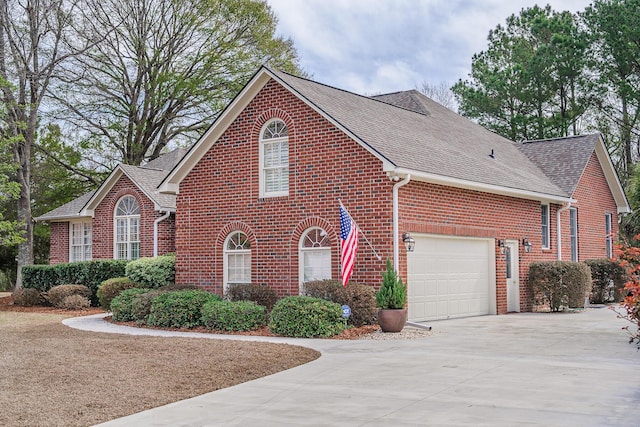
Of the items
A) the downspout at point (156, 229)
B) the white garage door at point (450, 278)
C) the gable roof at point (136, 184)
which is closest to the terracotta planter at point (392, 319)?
the white garage door at point (450, 278)

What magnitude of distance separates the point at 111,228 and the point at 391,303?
14870 millimetres

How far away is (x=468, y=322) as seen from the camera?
18203mm

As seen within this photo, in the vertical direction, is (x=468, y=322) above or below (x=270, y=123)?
below

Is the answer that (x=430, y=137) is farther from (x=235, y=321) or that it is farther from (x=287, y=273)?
(x=235, y=321)

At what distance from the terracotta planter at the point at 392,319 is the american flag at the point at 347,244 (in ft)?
3.83

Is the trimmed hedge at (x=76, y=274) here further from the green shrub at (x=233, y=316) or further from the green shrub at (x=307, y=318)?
the green shrub at (x=307, y=318)

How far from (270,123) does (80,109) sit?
21240mm

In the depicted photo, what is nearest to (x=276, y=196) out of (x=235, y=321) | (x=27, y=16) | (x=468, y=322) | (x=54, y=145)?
(x=235, y=321)

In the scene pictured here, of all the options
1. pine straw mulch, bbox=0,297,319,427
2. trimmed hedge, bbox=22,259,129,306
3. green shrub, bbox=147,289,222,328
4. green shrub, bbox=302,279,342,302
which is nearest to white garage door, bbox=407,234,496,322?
green shrub, bbox=302,279,342,302

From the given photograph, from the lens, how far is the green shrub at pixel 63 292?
2355 cm

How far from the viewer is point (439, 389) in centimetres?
919

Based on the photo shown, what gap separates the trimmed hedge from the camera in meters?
24.0

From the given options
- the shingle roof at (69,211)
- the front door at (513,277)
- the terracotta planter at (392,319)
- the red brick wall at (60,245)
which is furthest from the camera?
the red brick wall at (60,245)

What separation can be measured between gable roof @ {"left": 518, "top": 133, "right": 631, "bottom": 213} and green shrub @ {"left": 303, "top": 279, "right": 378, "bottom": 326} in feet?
37.0
